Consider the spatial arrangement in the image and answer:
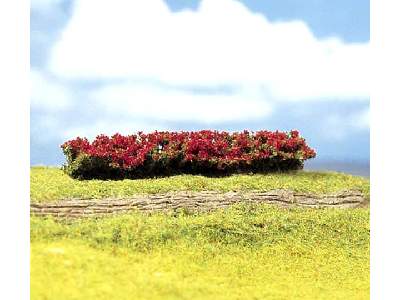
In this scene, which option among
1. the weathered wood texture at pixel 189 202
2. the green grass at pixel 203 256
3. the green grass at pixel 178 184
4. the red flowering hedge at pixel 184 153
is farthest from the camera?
the red flowering hedge at pixel 184 153

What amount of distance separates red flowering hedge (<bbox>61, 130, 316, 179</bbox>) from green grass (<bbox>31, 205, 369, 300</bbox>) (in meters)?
1.14

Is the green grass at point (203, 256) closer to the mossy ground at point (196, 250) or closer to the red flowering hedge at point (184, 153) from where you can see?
the mossy ground at point (196, 250)

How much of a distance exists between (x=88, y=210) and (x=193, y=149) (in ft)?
7.17

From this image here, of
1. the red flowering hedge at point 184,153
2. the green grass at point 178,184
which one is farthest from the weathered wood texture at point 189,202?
the red flowering hedge at point 184,153

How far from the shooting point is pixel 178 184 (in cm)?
865

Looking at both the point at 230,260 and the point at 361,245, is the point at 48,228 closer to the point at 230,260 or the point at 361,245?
the point at 230,260

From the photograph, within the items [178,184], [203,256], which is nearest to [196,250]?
[203,256]

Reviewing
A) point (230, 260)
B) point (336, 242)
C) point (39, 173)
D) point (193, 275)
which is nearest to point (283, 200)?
point (336, 242)

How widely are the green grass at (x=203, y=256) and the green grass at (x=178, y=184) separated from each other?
1.27 feet

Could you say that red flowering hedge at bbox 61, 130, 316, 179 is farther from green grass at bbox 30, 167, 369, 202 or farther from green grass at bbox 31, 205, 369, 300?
green grass at bbox 31, 205, 369, 300

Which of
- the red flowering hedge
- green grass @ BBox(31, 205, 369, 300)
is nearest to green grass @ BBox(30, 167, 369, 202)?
the red flowering hedge

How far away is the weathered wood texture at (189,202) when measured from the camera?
7.50 metres

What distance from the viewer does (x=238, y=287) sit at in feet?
23.6

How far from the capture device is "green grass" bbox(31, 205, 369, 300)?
6746 mm
